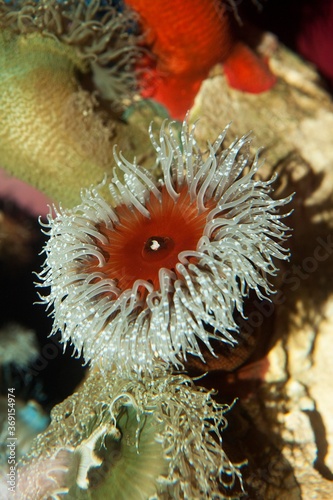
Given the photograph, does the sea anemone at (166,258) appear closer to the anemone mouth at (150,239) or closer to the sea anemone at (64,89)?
the anemone mouth at (150,239)

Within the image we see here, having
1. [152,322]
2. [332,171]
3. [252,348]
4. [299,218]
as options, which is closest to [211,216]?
[152,322]

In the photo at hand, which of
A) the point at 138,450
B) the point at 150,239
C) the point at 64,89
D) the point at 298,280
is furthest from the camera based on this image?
the point at 298,280

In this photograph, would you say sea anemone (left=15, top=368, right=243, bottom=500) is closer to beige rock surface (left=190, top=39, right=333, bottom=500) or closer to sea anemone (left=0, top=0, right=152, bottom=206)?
beige rock surface (left=190, top=39, right=333, bottom=500)

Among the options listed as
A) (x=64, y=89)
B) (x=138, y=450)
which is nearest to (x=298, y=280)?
(x=138, y=450)

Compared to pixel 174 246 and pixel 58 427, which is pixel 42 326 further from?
pixel 174 246

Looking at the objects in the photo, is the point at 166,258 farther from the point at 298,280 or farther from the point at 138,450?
the point at 298,280

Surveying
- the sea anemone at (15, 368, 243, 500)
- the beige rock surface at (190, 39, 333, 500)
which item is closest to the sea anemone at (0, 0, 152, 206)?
the beige rock surface at (190, 39, 333, 500)

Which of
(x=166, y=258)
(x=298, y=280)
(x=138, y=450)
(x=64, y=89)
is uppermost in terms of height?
(x=64, y=89)
